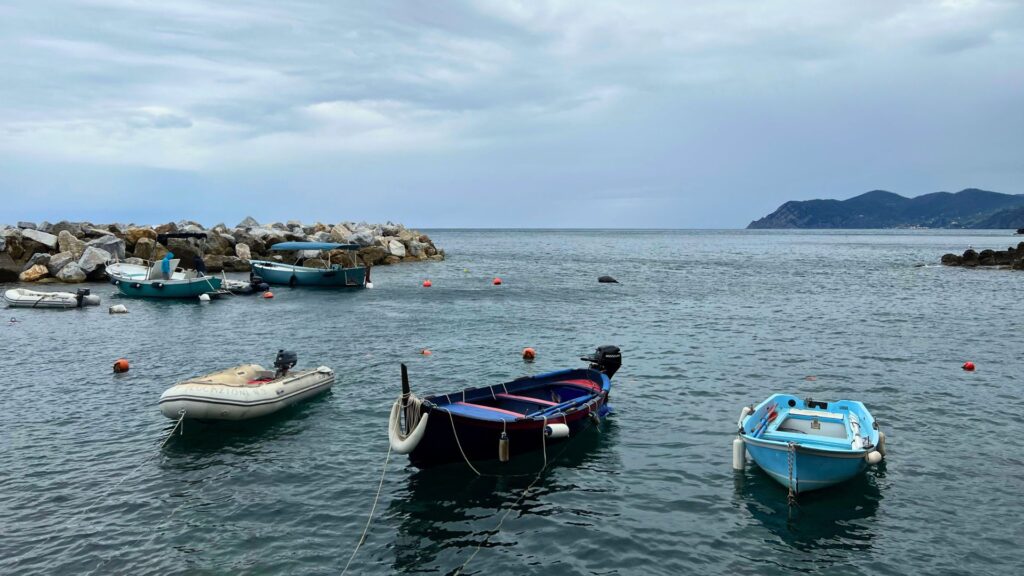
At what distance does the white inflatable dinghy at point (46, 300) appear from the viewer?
3981cm

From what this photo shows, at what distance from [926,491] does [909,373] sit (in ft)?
36.1

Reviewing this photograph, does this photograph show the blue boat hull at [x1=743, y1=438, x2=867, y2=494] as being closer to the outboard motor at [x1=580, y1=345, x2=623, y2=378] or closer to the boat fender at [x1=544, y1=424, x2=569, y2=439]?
the boat fender at [x1=544, y1=424, x2=569, y2=439]

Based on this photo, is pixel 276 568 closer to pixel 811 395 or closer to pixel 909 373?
pixel 811 395

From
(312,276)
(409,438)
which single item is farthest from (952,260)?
(409,438)

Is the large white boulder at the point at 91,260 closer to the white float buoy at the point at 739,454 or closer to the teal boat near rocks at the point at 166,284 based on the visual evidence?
the teal boat near rocks at the point at 166,284

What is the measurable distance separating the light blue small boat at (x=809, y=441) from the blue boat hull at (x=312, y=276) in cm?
3999

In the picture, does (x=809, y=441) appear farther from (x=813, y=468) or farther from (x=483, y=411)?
(x=483, y=411)

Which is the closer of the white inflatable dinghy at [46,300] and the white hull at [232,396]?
the white hull at [232,396]

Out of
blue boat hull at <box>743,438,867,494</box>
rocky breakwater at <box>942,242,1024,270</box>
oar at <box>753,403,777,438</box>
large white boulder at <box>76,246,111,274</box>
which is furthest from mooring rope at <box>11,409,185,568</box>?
rocky breakwater at <box>942,242,1024,270</box>

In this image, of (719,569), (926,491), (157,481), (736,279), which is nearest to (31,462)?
(157,481)

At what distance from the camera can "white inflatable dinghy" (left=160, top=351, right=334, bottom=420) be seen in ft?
57.9

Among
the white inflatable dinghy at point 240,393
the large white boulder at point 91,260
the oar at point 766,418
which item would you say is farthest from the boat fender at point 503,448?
the large white boulder at point 91,260

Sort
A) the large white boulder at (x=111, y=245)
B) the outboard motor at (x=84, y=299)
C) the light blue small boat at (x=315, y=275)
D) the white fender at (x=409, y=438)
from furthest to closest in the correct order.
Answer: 1. the large white boulder at (x=111, y=245)
2. the light blue small boat at (x=315, y=275)
3. the outboard motor at (x=84, y=299)
4. the white fender at (x=409, y=438)

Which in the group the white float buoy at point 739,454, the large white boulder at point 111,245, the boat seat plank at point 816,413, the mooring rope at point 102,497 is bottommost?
the mooring rope at point 102,497
